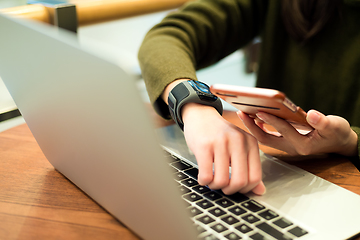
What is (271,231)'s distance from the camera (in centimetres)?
35

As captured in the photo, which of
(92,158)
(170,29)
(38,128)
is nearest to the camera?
(92,158)

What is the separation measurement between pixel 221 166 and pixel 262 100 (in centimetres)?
10

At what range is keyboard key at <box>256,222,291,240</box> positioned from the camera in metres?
0.35

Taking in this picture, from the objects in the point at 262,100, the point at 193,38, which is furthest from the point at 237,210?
the point at 193,38

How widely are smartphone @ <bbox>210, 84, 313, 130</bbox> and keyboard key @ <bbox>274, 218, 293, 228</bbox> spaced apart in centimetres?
13

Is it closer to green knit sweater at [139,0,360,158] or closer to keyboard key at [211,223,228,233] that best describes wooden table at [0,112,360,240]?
keyboard key at [211,223,228,233]

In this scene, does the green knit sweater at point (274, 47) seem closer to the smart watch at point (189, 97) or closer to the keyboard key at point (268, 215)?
the smart watch at point (189, 97)

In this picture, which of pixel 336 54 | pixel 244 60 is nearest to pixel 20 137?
pixel 336 54

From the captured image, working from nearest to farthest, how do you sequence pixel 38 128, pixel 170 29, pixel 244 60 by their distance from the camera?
pixel 38 128 → pixel 170 29 → pixel 244 60

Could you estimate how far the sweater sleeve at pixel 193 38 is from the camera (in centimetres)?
67

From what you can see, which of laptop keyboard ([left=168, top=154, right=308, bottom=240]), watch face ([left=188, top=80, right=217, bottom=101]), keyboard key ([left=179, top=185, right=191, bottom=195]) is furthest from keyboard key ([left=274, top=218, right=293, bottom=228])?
watch face ([left=188, top=80, right=217, bottom=101])

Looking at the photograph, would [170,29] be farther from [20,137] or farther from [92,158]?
[92,158]

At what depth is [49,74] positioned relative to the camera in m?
0.32

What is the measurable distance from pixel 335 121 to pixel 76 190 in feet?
1.29
